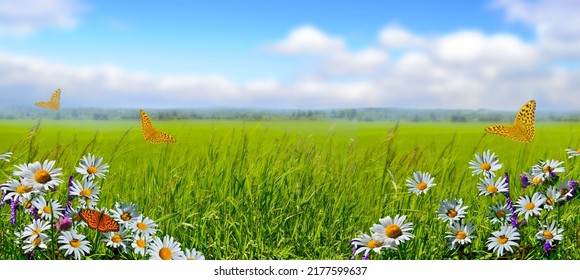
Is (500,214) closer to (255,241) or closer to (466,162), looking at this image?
(466,162)

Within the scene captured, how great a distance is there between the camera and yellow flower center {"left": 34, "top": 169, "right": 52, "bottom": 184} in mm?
3066

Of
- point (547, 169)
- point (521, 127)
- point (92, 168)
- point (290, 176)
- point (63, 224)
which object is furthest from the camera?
point (290, 176)

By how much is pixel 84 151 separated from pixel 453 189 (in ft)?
6.31

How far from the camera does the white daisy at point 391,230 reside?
310cm

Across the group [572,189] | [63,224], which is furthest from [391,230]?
[63,224]

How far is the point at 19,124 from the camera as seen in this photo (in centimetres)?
351

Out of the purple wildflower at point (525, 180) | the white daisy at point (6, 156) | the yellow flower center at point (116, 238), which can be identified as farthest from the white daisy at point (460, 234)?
the white daisy at point (6, 156)

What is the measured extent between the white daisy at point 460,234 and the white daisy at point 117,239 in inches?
57.6

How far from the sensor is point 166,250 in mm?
3162

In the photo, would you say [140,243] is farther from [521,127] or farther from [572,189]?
[572,189]

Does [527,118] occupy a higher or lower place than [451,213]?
higher

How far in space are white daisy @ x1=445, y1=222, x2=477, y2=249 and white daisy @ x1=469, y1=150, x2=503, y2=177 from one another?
287mm

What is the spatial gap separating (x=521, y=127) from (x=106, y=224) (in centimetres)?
203
